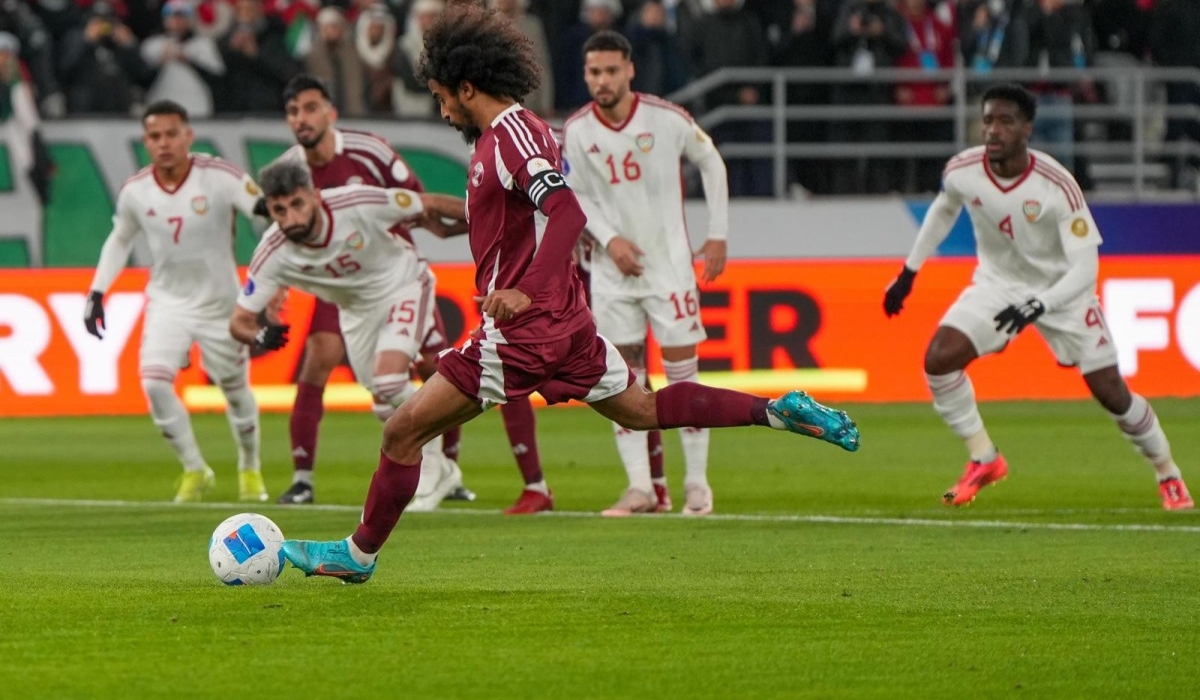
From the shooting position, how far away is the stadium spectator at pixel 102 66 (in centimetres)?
1944

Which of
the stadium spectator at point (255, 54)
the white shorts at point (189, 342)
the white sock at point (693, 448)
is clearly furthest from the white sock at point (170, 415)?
the stadium spectator at point (255, 54)

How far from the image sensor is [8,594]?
23.7 ft

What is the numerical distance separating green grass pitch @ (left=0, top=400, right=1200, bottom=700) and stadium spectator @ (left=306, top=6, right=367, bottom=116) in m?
7.42

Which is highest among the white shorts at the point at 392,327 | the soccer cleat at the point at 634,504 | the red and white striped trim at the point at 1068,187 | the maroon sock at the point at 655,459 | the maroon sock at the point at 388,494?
the red and white striped trim at the point at 1068,187

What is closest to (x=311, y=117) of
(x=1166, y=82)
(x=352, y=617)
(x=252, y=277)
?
(x=252, y=277)

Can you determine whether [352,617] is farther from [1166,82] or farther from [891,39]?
[1166,82]

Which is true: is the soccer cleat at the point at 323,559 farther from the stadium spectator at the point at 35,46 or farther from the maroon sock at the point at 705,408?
the stadium spectator at the point at 35,46

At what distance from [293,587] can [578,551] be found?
172 centimetres

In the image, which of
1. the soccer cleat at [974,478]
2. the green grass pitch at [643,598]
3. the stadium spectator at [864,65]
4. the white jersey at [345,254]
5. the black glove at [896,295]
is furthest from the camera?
the stadium spectator at [864,65]

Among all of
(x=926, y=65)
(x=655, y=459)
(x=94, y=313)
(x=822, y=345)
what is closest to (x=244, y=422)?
(x=94, y=313)

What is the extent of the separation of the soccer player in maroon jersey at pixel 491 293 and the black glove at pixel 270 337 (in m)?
3.66

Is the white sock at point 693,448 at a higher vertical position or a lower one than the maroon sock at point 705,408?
lower

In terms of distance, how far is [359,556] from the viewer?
284 inches

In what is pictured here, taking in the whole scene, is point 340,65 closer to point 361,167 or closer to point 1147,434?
point 361,167
